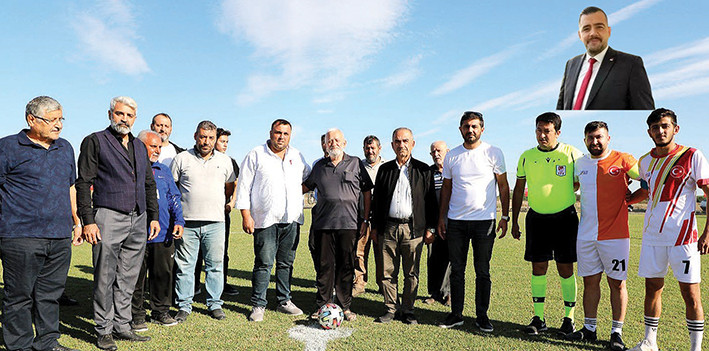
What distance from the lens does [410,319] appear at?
211 inches

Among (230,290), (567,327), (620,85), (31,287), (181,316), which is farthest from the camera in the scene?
(230,290)

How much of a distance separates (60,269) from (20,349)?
74 centimetres

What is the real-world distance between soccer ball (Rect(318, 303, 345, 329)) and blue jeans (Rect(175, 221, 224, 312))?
56.7 inches

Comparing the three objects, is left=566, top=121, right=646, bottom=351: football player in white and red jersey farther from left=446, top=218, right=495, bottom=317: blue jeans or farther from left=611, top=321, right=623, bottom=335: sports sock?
left=446, top=218, right=495, bottom=317: blue jeans

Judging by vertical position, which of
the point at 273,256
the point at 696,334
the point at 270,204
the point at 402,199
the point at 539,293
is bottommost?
the point at 696,334

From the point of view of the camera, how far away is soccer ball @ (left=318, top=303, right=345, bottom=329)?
5.01 metres

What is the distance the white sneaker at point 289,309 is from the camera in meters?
5.73

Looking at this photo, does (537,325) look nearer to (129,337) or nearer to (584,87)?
(584,87)

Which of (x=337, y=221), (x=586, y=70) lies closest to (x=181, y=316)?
(x=337, y=221)

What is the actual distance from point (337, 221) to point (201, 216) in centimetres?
169

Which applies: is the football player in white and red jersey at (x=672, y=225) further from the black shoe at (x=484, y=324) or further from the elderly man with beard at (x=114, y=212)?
the elderly man with beard at (x=114, y=212)

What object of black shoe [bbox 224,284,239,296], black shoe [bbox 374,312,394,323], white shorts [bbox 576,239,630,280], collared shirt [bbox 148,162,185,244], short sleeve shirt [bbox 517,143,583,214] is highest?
short sleeve shirt [bbox 517,143,583,214]

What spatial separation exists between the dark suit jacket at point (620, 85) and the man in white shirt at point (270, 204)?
3.47 metres

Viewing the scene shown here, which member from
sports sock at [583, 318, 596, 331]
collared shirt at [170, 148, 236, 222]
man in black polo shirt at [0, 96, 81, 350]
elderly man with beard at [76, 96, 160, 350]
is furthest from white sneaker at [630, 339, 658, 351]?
man in black polo shirt at [0, 96, 81, 350]
